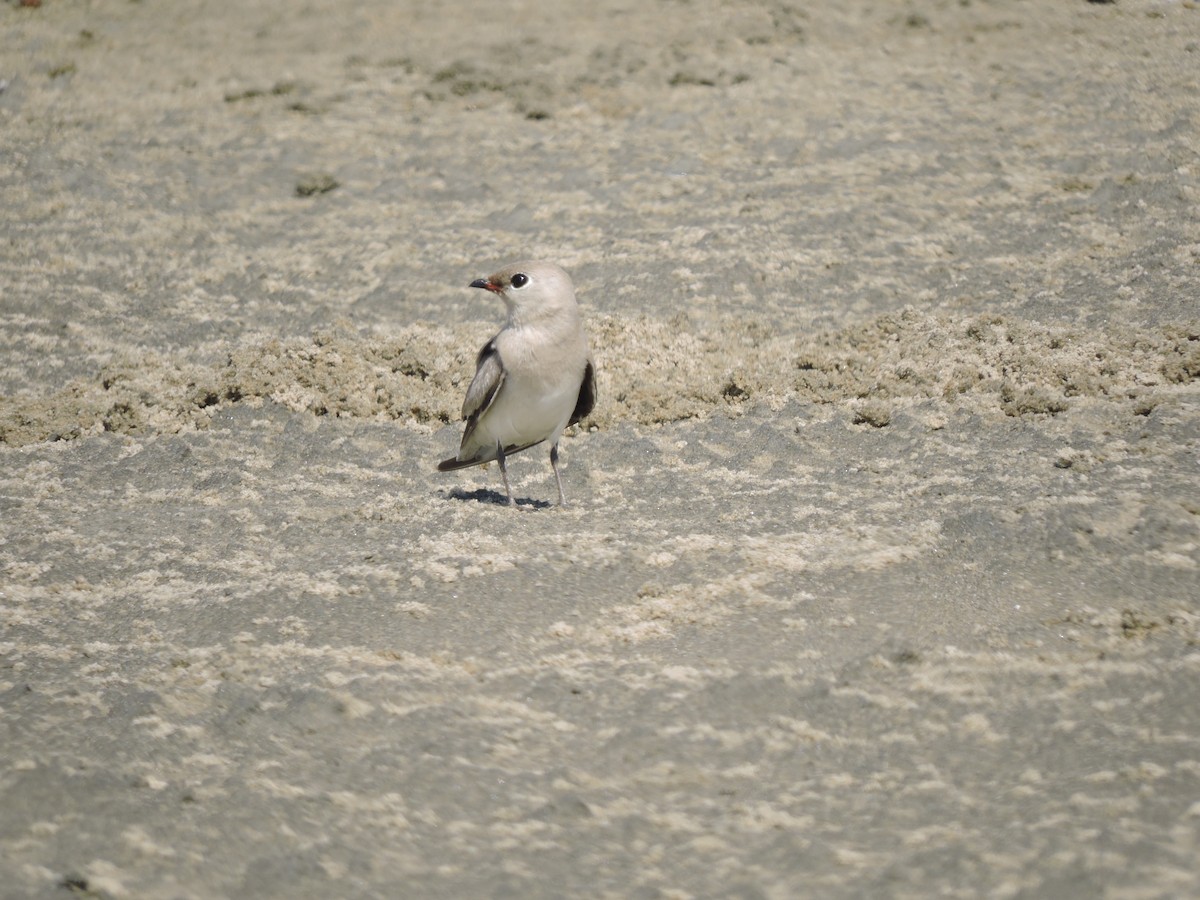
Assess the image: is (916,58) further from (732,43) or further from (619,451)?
(619,451)

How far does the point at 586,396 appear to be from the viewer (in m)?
6.03

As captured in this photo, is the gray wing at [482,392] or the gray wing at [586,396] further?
the gray wing at [586,396]

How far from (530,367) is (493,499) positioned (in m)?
0.68

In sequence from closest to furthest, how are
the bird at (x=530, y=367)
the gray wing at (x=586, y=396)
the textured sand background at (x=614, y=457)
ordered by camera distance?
the textured sand background at (x=614, y=457) < the bird at (x=530, y=367) < the gray wing at (x=586, y=396)

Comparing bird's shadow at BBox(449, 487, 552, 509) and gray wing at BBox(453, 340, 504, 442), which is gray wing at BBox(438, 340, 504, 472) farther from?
bird's shadow at BBox(449, 487, 552, 509)

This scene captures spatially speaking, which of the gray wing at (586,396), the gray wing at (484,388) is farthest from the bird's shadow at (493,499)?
the gray wing at (586,396)

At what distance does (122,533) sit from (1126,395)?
473 cm

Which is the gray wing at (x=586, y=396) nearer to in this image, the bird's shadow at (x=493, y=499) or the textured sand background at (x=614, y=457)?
the textured sand background at (x=614, y=457)

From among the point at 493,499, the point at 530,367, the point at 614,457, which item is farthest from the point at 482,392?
the point at 614,457

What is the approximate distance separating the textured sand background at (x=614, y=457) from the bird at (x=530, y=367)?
0.38 meters

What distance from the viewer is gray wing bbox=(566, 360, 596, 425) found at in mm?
5914

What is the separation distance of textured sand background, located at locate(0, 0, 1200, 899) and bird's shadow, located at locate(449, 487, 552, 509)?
0.07m

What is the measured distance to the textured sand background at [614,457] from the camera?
3.36m

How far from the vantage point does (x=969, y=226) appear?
795 centimetres
